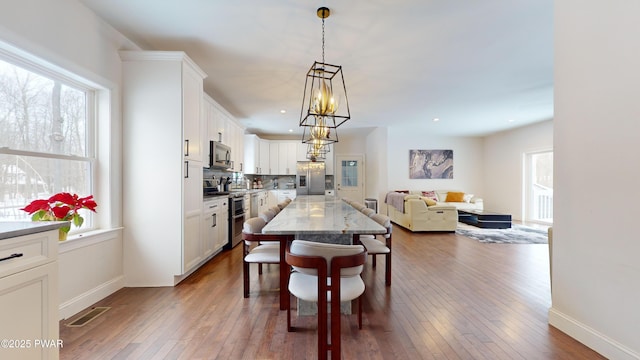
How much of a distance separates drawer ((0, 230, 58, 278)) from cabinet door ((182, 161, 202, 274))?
5.32ft

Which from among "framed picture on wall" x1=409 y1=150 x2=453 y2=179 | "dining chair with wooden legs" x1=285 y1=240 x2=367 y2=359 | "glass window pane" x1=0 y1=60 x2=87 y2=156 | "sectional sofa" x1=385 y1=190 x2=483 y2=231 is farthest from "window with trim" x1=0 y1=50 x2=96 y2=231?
"framed picture on wall" x1=409 y1=150 x2=453 y2=179

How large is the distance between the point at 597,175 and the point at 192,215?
362cm

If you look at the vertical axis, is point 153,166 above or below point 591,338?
above

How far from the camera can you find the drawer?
1.10 metres

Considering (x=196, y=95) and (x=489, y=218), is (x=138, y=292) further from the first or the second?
(x=489, y=218)

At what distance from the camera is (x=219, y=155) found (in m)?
4.43

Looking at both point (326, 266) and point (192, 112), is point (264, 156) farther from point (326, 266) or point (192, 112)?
point (326, 266)

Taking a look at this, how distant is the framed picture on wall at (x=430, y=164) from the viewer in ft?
28.1

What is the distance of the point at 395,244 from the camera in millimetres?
4781

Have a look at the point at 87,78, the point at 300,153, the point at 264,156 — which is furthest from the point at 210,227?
the point at 300,153

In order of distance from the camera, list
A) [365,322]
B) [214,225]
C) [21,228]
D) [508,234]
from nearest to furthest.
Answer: [21,228]
[365,322]
[214,225]
[508,234]

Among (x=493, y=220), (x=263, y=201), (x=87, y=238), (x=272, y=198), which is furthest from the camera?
(x=272, y=198)

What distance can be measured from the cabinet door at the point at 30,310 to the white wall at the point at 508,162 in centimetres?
883

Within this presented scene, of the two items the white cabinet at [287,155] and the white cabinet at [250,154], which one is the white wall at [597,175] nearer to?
the white cabinet at [250,154]
